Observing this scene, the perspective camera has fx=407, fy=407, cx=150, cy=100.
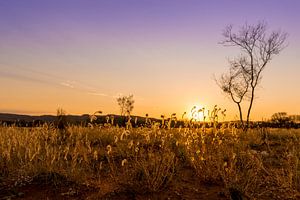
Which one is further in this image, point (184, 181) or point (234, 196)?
point (184, 181)

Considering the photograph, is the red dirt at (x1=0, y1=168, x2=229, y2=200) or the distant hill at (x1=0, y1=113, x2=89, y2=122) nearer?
the red dirt at (x1=0, y1=168, x2=229, y2=200)

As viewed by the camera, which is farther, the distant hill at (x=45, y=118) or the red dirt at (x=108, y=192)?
the distant hill at (x=45, y=118)

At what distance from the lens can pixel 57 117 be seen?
12.7m

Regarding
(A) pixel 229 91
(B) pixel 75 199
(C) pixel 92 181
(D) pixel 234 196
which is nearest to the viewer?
(D) pixel 234 196

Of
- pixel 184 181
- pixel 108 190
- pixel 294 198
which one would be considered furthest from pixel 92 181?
pixel 294 198

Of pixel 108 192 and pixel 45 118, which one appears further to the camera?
pixel 45 118

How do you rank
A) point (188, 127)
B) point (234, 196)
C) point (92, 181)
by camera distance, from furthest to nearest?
point (188, 127) → point (92, 181) → point (234, 196)

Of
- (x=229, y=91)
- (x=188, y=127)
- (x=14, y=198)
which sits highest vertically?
(x=229, y=91)

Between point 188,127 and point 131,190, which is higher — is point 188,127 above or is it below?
above

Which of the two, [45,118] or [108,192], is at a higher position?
[45,118]

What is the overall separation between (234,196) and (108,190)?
180 centimetres

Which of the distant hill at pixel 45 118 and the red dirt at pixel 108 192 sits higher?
the distant hill at pixel 45 118

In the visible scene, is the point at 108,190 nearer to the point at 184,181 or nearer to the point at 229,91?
the point at 184,181

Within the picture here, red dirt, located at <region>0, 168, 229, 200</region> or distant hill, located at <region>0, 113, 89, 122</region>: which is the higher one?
distant hill, located at <region>0, 113, 89, 122</region>
